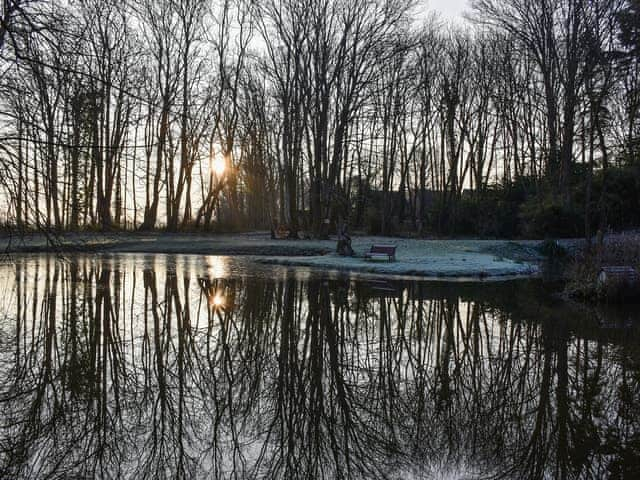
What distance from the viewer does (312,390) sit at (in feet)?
21.2

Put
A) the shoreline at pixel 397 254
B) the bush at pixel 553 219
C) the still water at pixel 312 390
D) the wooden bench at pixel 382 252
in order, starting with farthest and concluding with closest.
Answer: the bush at pixel 553 219 → the wooden bench at pixel 382 252 → the shoreline at pixel 397 254 → the still water at pixel 312 390

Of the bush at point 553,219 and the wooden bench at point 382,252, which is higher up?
the bush at point 553,219

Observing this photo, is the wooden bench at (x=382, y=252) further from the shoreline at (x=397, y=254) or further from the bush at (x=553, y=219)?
the bush at (x=553, y=219)

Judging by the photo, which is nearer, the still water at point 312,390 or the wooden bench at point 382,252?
the still water at point 312,390

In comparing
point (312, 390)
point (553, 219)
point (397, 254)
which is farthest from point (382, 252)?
point (312, 390)

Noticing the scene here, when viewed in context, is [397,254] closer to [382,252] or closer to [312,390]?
[382,252]

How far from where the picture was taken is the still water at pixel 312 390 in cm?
466

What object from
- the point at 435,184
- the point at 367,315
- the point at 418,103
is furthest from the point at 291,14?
the point at 367,315

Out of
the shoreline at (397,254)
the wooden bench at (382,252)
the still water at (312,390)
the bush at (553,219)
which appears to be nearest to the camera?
the still water at (312,390)

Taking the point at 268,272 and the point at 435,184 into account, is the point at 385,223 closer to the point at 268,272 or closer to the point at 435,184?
the point at 435,184

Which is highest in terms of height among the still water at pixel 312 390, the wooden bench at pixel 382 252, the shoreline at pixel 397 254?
the wooden bench at pixel 382 252

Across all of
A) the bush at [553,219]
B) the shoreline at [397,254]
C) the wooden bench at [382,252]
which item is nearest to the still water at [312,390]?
the shoreline at [397,254]

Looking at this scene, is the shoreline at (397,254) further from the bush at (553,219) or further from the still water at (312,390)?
the still water at (312,390)

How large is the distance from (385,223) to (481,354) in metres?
34.0
